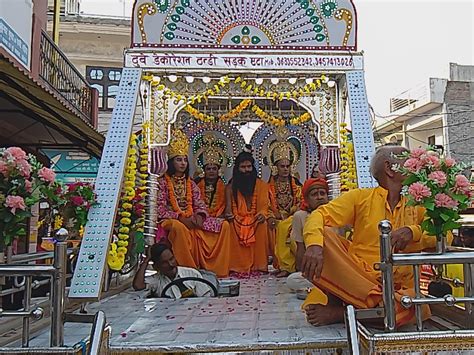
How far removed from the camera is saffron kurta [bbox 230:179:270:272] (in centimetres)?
631

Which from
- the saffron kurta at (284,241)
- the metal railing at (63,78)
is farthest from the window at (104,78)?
the saffron kurta at (284,241)

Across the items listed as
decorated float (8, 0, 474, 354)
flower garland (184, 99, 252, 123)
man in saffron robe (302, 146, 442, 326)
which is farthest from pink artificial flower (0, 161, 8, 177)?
flower garland (184, 99, 252, 123)

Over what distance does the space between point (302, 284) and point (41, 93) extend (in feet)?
11.2

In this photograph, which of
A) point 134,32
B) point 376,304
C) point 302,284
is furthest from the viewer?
point 134,32

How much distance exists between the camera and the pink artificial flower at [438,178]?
2.54 m

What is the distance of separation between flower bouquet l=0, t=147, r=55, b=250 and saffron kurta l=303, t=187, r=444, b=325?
5.25 feet

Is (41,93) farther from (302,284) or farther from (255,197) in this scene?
(302,284)

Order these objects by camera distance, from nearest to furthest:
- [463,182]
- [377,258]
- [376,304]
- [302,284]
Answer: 1. [463,182]
2. [376,304]
3. [377,258]
4. [302,284]

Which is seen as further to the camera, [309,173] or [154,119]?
[309,173]

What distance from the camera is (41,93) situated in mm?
5238

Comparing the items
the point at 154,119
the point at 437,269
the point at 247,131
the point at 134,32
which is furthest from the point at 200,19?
the point at 437,269

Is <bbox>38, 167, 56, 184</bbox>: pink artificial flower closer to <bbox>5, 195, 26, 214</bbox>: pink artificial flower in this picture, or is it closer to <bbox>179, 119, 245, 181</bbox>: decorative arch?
<bbox>5, 195, 26, 214</bbox>: pink artificial flower

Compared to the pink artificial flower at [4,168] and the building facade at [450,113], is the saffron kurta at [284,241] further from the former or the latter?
the building facade at [450,113]

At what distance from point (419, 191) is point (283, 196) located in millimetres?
4719
